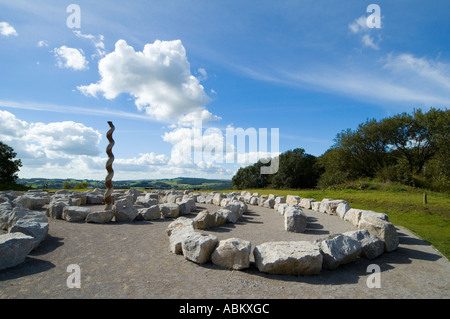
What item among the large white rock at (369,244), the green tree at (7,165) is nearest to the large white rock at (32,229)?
the large white rock at (369,244)

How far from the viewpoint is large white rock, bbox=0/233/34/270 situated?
17.7 feet

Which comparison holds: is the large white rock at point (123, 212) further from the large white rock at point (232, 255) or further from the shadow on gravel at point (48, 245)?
the large white rock at point (232, 255)

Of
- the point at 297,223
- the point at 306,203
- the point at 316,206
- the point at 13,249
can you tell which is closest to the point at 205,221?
the point at 297,223

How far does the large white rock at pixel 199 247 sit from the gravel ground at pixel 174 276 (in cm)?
16

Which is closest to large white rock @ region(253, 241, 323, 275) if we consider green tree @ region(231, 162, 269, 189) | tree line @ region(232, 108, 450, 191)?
tree line @ region(232, 108, 450, 191)

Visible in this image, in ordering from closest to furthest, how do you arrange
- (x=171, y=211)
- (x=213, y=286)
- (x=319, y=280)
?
(x=213, y=286), (x=319, y=280), (x=171, y=211)

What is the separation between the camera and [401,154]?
3484 cm

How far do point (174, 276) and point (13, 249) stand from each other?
11.9 feet

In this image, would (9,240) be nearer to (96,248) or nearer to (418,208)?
(96,248)

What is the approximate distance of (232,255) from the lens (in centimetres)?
584

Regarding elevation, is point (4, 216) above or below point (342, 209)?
above

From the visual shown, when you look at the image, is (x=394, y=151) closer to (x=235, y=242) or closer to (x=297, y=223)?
(x=297, y=223)
